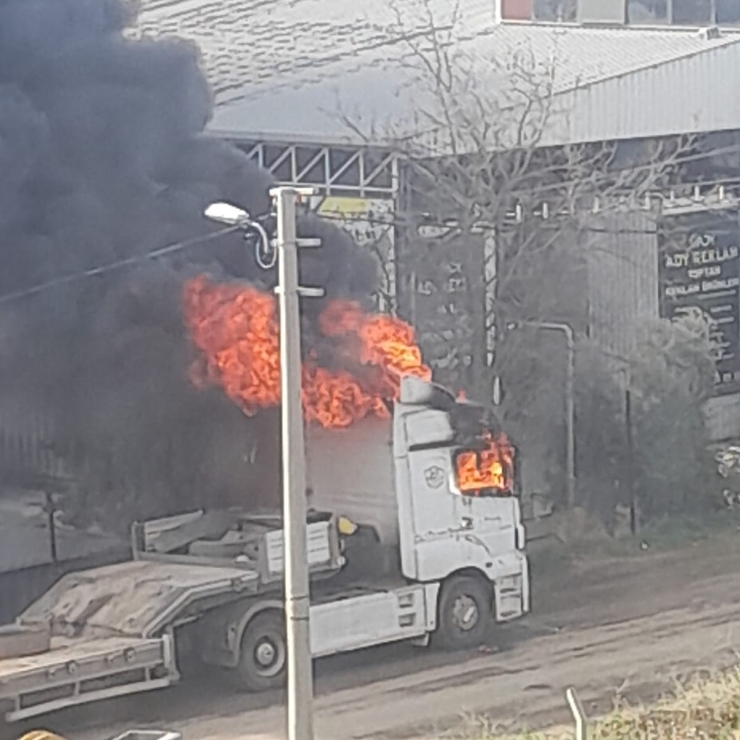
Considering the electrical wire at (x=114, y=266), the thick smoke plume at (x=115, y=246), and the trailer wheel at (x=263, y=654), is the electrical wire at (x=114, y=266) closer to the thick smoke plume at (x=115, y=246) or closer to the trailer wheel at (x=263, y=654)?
the thick smoke plume at (x=115, y=246)

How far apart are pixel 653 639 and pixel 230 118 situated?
480 centimetres

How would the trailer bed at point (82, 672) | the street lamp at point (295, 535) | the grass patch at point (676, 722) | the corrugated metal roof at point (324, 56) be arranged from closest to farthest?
the street lamp at point (295, 535) → the grass patch at point (676, 722) → the trailer bed at point (82, 672) → the corrugated metal roof at point (324, 56)

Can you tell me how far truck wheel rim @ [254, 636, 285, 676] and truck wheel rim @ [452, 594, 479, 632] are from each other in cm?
139

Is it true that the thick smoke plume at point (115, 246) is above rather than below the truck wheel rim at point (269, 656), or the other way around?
above

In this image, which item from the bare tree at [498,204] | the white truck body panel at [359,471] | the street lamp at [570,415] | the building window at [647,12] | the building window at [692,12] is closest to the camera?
the white truck body panel at [359,471]

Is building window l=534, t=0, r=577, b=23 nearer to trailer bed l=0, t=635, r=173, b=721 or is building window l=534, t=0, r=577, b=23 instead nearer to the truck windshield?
the truck windshield

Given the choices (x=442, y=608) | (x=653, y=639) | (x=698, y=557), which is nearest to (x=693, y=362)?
(x=698, y=557)

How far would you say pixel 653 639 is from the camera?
1269cm

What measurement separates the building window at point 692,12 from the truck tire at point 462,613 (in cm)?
520

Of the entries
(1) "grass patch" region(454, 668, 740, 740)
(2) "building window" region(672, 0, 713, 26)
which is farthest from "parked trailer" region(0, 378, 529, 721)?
(2) "building window" region(672, 0, 713, 26)

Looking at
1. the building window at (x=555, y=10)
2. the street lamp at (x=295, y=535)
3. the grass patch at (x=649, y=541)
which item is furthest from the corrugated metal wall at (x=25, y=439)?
the building window at (x=555, y=10)

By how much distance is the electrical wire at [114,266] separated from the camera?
11124 millimetres

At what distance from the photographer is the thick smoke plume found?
1113 centimetres

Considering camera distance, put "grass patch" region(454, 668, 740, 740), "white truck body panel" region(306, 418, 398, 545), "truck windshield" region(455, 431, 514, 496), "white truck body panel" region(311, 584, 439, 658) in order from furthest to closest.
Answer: "truck windshield" region(455, 431, 514, 496) < "white truck body panel" region(306, 418, 398, 545) < "white truck body panel" region(311, 584, 439, 658) < "grass patch" region(454, 668, 740, 740)
